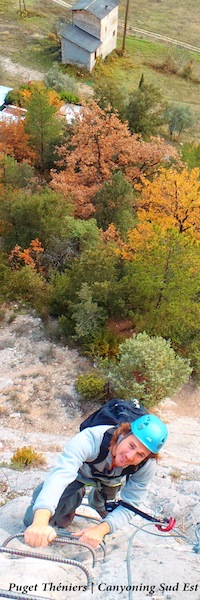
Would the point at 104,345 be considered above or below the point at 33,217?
below

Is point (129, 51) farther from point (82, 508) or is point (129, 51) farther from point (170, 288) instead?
point (82, 508)

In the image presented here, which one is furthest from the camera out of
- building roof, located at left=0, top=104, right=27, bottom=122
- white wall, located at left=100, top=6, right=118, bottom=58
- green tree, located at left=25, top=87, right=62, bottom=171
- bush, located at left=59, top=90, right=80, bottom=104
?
white wall, located at left=100, top=6, right=118, bottom=58

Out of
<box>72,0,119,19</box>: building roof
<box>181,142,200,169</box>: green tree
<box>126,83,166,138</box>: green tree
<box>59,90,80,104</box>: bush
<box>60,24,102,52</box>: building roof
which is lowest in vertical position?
<box>181,142,200,169</box>: green tree

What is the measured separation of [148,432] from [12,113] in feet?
109

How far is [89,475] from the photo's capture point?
18.3 feet

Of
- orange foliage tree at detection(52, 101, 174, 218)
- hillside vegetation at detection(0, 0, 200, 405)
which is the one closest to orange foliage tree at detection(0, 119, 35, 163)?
hillside vegetation at detection(0, 0, 200, 405)

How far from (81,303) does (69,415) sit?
13.8ft

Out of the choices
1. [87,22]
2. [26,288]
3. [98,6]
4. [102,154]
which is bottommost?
[26,288]

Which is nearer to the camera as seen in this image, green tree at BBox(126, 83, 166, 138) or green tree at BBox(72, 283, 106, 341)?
green tree at BBox(72, 283, 106, 341)

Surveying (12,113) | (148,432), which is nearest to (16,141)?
(12,113)

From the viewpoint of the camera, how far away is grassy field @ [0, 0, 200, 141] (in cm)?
4897

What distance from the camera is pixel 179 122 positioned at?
1670 inches

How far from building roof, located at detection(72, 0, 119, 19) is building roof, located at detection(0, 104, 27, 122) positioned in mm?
17447

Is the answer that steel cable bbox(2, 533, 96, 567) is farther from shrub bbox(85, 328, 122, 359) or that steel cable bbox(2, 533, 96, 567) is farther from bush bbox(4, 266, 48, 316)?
bush bbox(4, 266, 48, 316)
